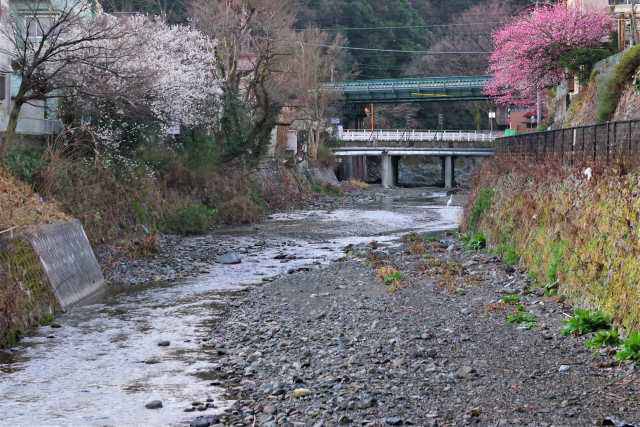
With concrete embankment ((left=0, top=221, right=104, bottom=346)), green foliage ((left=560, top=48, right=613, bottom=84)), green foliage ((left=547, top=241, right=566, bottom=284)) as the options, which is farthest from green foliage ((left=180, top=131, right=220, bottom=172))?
green foliage ((left=547, top=241, right=566, bottom=284))

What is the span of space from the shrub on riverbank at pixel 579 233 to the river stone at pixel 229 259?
7.23 metres

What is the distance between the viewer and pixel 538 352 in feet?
34.7

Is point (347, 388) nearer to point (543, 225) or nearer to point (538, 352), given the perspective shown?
point (538, 352)

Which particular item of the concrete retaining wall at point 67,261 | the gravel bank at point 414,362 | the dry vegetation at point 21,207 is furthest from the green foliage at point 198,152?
the gravel bank at point 414,362

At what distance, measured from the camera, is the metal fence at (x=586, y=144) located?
496 inches

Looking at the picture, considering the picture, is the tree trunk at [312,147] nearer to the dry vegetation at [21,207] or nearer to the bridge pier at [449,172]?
the bridge pier at [449,172]

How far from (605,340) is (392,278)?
300 inches

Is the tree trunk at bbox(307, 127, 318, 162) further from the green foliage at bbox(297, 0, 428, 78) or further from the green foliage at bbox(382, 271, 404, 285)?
the green foliage at bbox(382, 271, 404, 285)

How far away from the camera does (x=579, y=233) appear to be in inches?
534

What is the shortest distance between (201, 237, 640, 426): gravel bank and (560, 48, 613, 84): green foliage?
1830 centimetres

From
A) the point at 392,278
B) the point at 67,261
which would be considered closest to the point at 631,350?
the point at 392,278

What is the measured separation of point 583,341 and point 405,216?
28.3m

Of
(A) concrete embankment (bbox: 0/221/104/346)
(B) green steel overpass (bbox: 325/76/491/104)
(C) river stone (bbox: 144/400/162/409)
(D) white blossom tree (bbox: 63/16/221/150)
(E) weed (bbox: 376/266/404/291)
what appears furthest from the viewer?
(B) green steel overpass (bbox: 325/76/491/104)

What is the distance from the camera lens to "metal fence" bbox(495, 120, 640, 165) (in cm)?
1261
